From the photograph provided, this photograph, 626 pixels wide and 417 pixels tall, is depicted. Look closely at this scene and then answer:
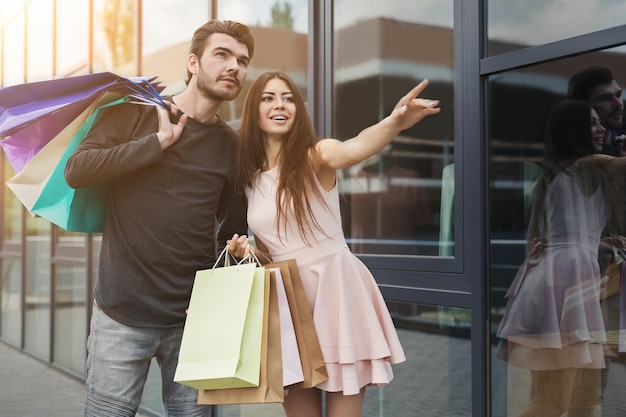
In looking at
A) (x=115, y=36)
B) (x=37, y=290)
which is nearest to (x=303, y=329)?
(x=115, y=36)

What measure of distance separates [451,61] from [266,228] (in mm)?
1391

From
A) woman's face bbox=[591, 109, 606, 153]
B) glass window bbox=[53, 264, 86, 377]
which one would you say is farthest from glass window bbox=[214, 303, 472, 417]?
glass window bbox=[53, 264, 86, 377]

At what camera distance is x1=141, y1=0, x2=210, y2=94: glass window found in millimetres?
5820

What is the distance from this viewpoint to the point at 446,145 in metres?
3.58

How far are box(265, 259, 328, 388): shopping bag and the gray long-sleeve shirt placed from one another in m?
0.38

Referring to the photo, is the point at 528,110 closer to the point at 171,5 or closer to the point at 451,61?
the point at 451,61

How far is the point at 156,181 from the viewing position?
2.72 metres

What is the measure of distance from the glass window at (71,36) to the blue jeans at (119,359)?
19.0 ft

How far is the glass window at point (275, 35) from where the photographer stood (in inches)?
182

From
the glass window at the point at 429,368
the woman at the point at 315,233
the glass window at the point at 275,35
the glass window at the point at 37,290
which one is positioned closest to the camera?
the woman at the point at 315,233

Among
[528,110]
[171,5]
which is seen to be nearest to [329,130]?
[528,110]

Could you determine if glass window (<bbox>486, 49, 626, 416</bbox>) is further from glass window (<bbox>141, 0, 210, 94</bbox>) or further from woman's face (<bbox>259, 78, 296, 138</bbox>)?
glass window (<bbox>141, 0, 210, 94</bbox>)

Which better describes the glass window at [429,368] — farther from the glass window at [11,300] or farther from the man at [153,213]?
the glass window at [11,300]

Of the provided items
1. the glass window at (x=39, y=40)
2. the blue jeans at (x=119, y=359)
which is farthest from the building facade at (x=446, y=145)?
the glass window at (x=39, y=40)
